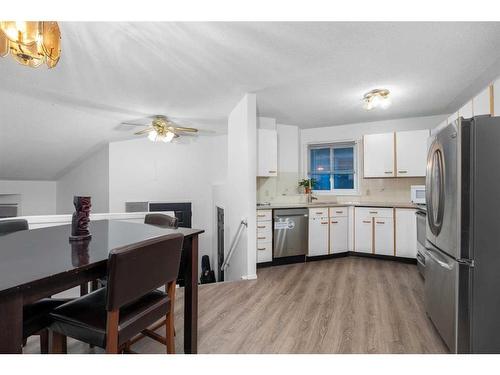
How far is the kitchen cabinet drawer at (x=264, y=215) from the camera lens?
349 cm

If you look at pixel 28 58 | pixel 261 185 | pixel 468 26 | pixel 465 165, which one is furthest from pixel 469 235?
pixel 261 185

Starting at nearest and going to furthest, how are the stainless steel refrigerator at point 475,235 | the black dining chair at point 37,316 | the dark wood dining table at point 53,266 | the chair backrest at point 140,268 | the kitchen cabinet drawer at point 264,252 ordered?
the dark wood dining table at point 53,266 → the chair backrest at point 140,268 → the black dining chair at point 37,316 → the stainless steel refrigerator at point 475,235 → the kitchen cabinet drawer at point 264,252

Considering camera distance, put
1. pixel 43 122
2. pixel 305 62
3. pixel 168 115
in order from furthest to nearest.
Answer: pixel 168 115 < pixel 43 122 < pixel 305 62

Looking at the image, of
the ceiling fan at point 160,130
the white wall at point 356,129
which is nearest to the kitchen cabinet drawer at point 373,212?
the white wall at point 356,129

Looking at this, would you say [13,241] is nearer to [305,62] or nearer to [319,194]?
[305,62]

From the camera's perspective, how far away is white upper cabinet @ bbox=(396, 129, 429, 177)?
3721mm

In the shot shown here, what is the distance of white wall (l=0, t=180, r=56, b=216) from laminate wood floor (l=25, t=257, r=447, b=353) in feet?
18.3

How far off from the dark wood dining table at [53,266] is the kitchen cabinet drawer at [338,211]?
2.90 metres

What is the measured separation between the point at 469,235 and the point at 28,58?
2655 millimetres

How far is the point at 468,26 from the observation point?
1.79 meters

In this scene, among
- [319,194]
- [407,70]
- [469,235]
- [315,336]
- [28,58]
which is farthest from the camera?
[319,194]

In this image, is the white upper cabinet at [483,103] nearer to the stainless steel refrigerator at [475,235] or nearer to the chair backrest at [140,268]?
the stainless steel refrigerator at [475,235]

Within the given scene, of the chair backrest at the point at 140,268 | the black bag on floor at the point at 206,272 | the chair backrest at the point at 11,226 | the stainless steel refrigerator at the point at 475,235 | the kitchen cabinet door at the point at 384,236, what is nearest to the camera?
the chair backrest at the point at 140,268

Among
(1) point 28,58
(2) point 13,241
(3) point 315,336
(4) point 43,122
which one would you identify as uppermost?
(4) point 43,122
